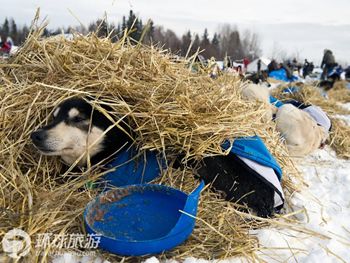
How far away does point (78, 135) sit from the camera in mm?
2623

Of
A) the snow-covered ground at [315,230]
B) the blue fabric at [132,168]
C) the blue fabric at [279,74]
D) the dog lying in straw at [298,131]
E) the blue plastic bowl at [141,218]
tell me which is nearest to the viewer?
the blue plastic bowl at [141,218]

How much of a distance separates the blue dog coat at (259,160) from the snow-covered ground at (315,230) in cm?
26

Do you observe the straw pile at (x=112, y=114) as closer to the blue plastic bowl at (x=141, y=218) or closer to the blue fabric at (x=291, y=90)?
the blue plastic bowl at (x=141, y=218)

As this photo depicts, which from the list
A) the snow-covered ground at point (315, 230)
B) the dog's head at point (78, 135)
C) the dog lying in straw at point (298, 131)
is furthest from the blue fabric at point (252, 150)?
the dog lying in straw at point (298, 131)

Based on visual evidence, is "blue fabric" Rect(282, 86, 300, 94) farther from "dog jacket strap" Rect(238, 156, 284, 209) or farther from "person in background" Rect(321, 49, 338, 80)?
"person in background" Rect(321, 49, 338, 80)

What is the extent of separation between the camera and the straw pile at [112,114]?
2195 mm

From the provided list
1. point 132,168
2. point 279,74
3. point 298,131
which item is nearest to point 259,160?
point 132,168

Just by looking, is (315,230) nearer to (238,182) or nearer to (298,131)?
(238,182)

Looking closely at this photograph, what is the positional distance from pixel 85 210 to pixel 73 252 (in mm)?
259

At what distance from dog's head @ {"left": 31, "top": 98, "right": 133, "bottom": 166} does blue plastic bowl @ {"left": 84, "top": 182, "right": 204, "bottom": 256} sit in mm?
427

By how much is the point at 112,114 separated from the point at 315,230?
1632 millimetres

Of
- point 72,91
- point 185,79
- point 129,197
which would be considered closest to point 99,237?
point 129,197

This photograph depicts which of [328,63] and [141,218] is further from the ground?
[141,218]

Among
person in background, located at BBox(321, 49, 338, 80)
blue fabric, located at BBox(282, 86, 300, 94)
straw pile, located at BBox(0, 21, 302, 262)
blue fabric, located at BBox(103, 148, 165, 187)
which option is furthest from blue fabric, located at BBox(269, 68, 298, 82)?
blue fabric, located at BBox(103, 148, 165, 187)
